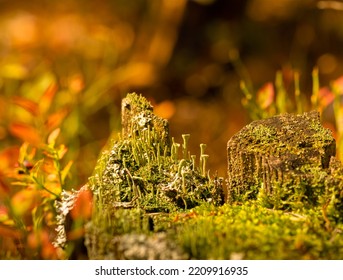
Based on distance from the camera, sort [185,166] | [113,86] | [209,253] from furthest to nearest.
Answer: [113,86] → [185,166] → [209,253]

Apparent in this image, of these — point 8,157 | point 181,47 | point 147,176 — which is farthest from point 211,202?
point 181,47

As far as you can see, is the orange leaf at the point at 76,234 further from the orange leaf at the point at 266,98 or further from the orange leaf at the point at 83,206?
the orange leaf at the point at 266,98

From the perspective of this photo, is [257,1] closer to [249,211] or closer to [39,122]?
[39,122]

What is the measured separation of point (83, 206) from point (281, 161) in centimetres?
53

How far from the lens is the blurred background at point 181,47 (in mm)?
3602

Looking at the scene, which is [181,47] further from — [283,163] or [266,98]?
[283,163]

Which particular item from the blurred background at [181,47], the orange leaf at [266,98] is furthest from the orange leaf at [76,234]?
the blurred background at [181,47]

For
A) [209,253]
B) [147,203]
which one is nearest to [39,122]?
[147,203]

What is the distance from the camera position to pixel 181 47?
12.7ft

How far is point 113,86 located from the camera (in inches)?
141

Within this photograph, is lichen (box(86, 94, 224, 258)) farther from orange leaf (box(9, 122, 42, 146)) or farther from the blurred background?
the blurred background

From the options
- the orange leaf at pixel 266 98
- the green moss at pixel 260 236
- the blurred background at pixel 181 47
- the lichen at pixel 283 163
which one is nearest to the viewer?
the green moss at pixel 260 236

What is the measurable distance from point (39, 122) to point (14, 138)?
0.98m

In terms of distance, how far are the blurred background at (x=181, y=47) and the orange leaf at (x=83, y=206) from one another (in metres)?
1.79
